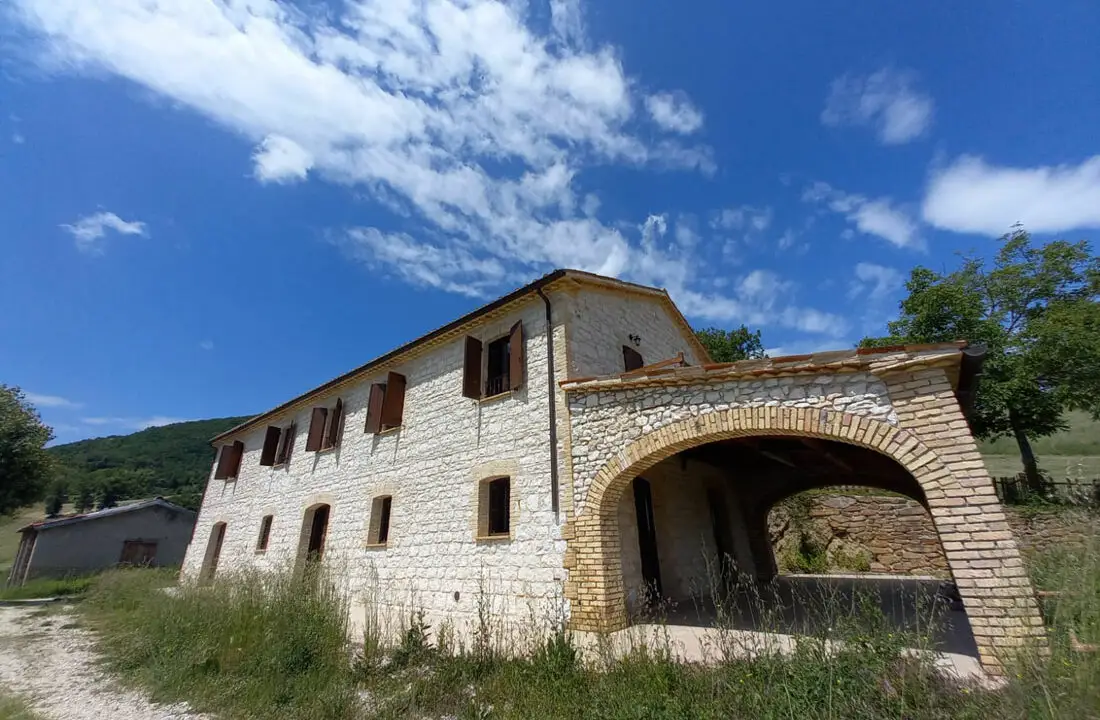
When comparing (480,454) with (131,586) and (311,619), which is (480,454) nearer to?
(311,619)

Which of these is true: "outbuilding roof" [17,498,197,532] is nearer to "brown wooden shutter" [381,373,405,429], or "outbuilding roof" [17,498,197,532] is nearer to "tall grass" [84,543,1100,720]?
"tall grass" [84,543,1100,720]

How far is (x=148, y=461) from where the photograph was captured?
40.9 meters

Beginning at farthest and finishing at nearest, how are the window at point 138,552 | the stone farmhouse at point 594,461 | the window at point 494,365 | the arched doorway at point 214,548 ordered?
the window at point 138,552, the arched doorway at point 214,548, the window at point 494,365, the stone farmhouse at point 594,461

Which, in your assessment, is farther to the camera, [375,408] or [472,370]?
[375,408]

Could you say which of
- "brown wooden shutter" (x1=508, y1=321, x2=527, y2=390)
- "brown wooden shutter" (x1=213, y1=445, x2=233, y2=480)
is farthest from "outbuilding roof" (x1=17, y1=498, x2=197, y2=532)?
"brown wooden shutter" (x1=508, y1=321, x2=527, y2=390)

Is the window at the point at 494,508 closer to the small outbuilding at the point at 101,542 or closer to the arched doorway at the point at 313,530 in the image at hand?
the arched doorway at the point at 313,530

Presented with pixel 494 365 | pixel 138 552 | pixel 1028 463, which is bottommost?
pixel 138 552

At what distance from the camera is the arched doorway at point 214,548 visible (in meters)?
14.9

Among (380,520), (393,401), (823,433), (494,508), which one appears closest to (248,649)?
(494,508)

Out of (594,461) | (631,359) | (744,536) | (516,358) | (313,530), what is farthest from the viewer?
(313,530)

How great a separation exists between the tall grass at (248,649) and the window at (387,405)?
3.62 meters

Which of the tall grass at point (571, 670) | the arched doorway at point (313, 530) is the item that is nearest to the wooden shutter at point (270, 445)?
the arched doorway at point (313, 530)

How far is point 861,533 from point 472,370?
13.6 metres

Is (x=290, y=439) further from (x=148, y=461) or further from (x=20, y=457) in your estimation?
(x=148, y=461)
